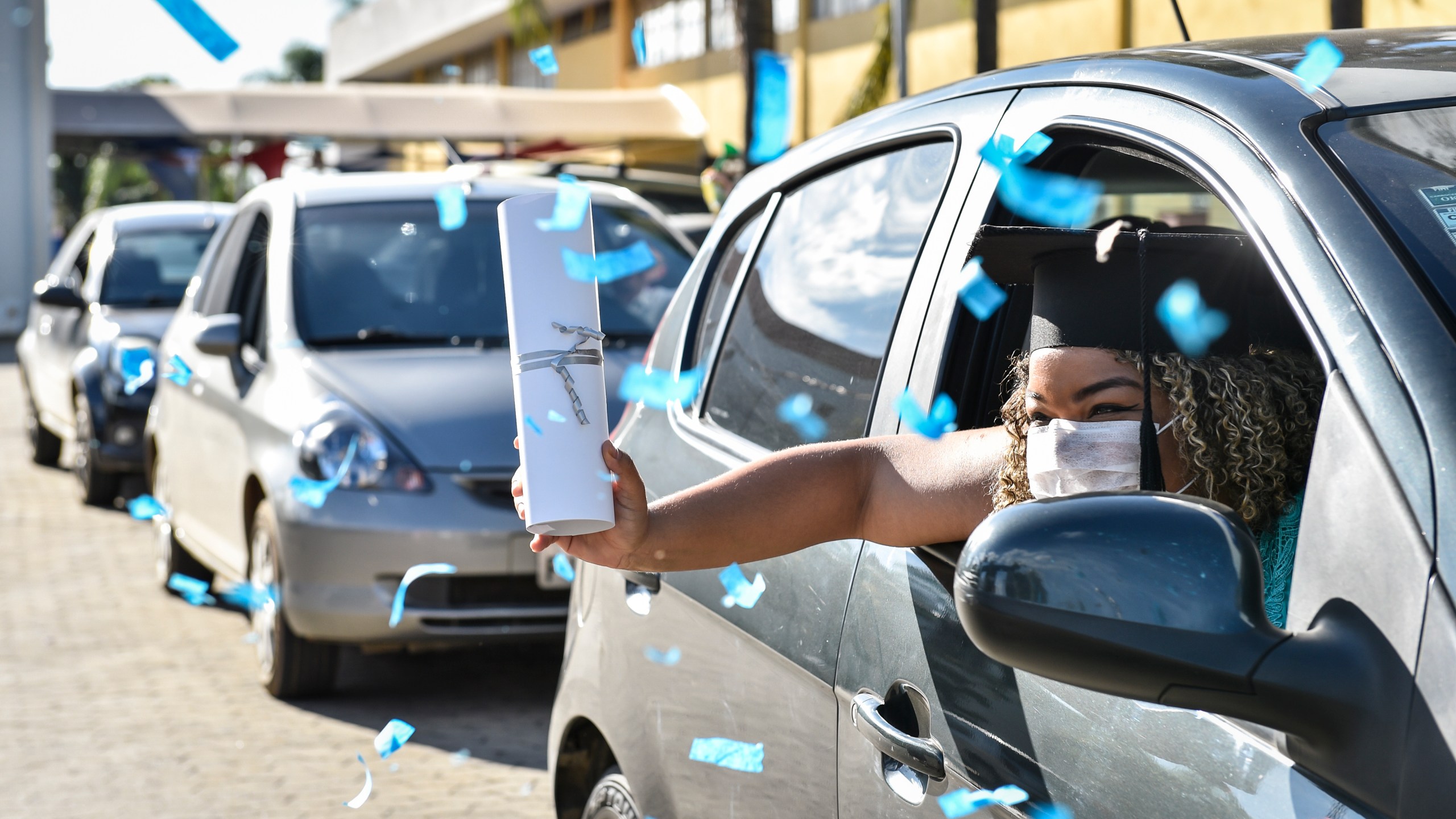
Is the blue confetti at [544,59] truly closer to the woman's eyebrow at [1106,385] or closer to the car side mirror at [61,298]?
the woman's eyebrow at [1106,385]

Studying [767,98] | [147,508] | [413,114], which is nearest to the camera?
[147,508]

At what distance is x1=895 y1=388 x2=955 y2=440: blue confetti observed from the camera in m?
2.21

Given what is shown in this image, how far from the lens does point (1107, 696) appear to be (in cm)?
166

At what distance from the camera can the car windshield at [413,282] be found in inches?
252

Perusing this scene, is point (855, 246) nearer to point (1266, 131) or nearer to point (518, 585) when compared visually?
point (1266, 131)

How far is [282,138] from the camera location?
1134 inches

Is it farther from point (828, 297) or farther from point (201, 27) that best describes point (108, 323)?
point (828, 297)

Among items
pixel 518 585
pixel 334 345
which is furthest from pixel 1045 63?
pixel 334 345

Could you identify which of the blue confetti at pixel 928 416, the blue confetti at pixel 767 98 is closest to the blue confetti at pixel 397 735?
the blue confetti at pixel 928 416

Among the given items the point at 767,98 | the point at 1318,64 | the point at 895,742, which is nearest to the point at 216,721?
the point at 895,742

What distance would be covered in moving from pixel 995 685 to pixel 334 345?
4.83m

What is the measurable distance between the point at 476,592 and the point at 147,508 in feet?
15.9

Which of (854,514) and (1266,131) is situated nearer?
(1266,131)

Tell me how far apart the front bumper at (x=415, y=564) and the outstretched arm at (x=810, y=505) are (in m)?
3.21
